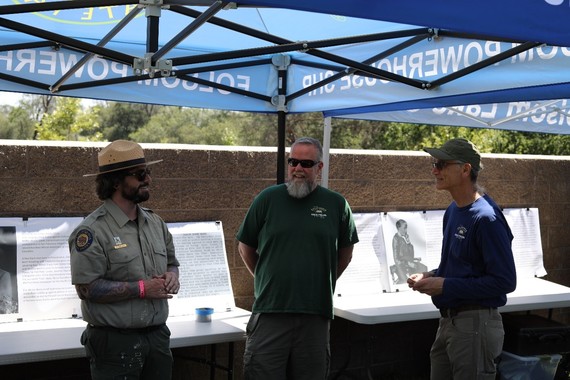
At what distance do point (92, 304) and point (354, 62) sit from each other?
81.6 inches

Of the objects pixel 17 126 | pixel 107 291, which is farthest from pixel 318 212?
pixel 17 126

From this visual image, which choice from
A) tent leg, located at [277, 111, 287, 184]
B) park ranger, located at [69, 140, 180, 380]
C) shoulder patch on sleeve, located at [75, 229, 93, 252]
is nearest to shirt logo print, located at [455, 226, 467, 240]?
park ranger, located at [69, 140, 180, 380]

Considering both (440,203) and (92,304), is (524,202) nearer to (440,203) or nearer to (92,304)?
(440,203)

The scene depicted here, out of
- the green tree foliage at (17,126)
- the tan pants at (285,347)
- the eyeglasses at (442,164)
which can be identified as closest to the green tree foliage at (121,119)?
the green tree foliage at (17,126)

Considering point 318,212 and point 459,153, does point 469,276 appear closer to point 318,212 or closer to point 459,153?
point 459,153

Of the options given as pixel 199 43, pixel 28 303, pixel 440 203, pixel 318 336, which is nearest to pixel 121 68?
pixel 199 43

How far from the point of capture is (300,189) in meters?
3.97

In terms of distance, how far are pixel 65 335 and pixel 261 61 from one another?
2201 millimetres

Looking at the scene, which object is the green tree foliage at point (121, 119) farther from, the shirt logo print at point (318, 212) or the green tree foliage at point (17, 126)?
the shirt logo print at point (318, 212)

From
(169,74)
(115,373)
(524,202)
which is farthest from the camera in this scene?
(524,202)

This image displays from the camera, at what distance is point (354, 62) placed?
4348 mm

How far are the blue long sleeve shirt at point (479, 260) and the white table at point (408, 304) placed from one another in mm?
1547

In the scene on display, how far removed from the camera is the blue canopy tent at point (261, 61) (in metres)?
3.66

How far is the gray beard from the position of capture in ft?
13.0
